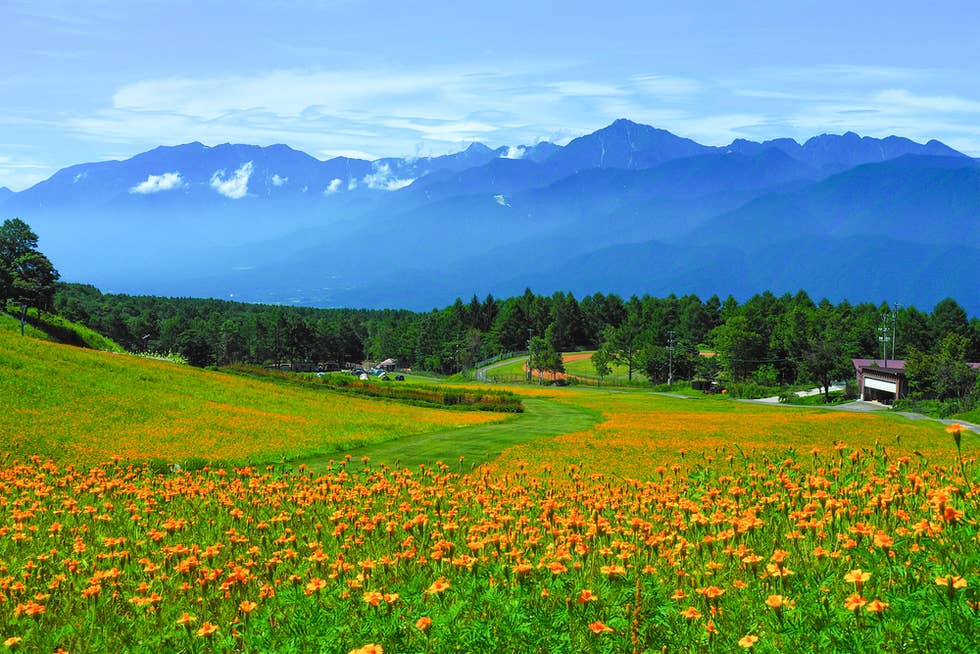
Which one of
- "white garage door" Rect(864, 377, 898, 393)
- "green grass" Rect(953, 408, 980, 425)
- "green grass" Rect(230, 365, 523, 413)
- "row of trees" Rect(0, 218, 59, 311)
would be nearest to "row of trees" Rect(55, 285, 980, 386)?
"white garage door" Rect(864, 377, 898, 393)

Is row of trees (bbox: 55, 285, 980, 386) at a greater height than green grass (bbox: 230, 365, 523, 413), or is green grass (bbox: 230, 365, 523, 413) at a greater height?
row of trees (bbox: 55, 285, 980, 386)

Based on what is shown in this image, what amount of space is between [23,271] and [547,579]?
8524cm

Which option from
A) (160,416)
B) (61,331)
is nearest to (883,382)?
(160,416)

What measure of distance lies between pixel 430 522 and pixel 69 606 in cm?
331

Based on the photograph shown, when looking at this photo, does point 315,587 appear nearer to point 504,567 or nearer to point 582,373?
point 504,567

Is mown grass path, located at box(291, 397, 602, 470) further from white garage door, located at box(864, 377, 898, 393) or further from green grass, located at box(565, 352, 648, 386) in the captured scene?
green grass, located at box(565, 352, 648, 386)

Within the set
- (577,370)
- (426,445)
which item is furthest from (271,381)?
(577,370)

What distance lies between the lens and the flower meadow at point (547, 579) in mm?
4660

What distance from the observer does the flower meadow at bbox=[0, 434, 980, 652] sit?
466 centimetres

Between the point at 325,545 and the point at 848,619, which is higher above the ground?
the point at 848,619

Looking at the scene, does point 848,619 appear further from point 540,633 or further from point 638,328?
point 638,328

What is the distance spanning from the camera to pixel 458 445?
2303 centimetres

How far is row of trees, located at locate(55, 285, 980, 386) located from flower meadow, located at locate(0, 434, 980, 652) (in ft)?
325

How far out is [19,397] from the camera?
26.6 metres
